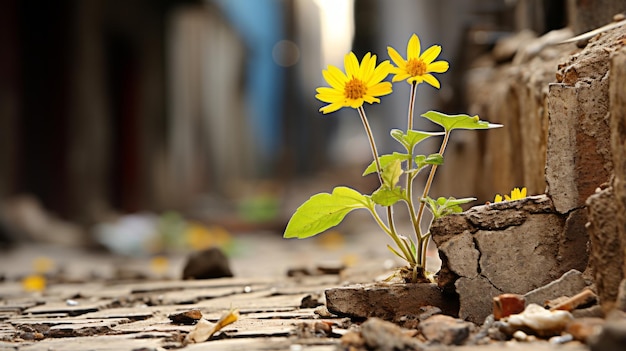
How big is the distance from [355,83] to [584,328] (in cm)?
81

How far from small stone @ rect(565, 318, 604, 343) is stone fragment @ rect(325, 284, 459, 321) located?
385 millimetres

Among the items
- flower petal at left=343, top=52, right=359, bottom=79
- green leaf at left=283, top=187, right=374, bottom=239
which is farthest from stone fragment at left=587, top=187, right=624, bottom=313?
flower petal at left=343, top=52, right=359, bottom=79

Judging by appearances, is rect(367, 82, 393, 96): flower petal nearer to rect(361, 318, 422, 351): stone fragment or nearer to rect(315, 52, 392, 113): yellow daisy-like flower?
rect(315, 52, 392, 113): yellow daisy-like flower

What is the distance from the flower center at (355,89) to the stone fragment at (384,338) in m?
0.62

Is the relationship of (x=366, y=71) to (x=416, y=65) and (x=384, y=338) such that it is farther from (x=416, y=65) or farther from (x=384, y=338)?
(x=384, y=338)

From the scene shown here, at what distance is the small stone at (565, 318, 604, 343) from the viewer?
1.38 metres

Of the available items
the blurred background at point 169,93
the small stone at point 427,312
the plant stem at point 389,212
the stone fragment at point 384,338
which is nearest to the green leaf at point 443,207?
the plant stem at point 389,212

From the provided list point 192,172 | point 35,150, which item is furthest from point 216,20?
point 35,150

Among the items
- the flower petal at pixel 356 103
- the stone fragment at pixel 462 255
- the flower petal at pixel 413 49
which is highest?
the flower petal at pixel 413 49

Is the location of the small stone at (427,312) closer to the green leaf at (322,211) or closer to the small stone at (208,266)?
the green leaf at (322,211)

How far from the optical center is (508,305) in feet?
5.24

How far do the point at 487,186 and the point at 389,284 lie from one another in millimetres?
1938

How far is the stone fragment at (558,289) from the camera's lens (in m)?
1.64

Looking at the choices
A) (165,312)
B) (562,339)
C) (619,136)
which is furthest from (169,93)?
(562,339)
